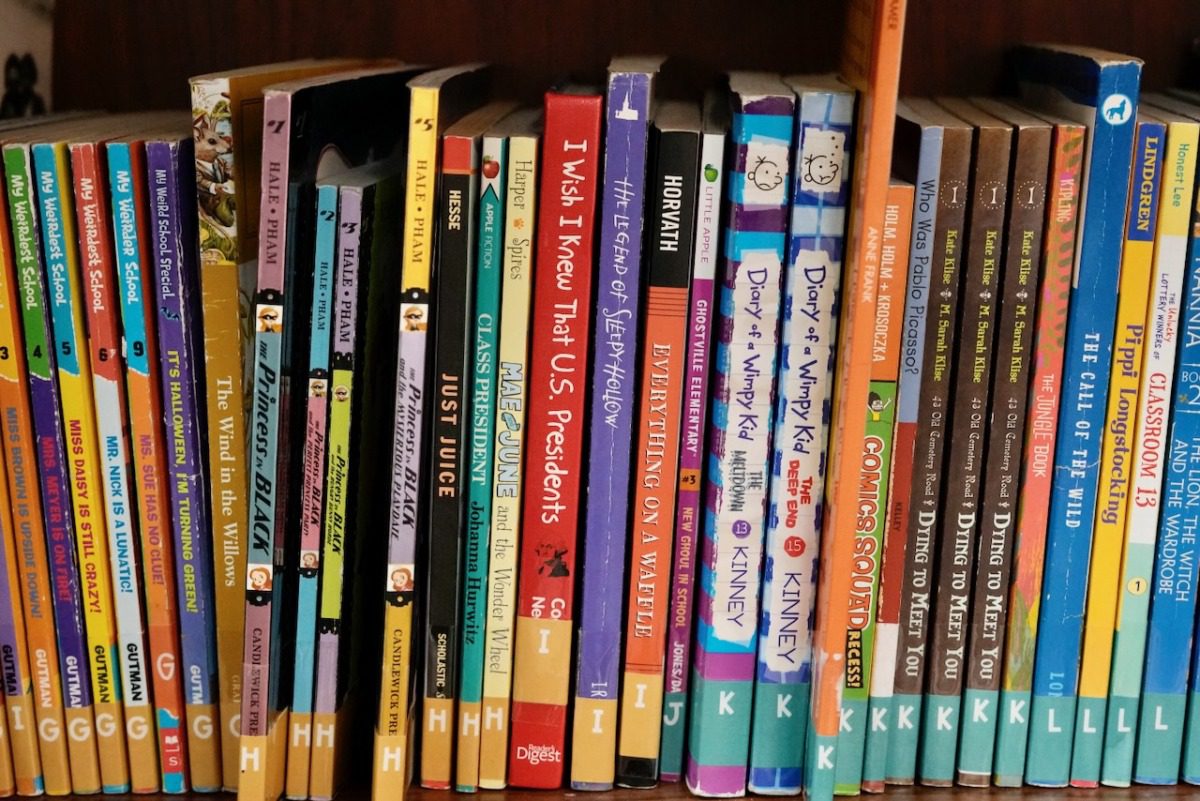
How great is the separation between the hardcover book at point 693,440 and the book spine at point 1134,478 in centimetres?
25

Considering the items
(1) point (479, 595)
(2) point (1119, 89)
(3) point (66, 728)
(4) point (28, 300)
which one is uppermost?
(2) point (1119, 89)

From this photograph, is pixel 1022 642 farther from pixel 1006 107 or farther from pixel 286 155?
pixel 286 155

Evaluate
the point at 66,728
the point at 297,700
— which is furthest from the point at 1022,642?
the point at 66,728

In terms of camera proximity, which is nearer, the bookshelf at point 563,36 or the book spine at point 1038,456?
the book spine at point 1038,456

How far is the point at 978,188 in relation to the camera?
2.44ft

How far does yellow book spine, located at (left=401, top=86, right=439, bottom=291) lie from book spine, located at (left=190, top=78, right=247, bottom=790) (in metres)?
0.11

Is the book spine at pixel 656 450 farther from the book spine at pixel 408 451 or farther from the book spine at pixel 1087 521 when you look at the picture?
the book spine at pixel 1087 521

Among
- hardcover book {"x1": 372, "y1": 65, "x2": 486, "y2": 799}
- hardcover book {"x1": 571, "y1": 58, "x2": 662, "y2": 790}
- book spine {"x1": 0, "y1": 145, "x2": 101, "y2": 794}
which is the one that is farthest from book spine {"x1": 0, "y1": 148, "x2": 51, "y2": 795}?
hardcover book {"x1": 571, "y1": 58, "x2": 662, "y2": 790}

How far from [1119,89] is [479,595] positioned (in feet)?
1.57

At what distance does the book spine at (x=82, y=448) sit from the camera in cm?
74

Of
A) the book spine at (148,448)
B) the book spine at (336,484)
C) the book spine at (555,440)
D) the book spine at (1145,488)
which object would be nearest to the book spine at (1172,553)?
the book spine at (1145,488)

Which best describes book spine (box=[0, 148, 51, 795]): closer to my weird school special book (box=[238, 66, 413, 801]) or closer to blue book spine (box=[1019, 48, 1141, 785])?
my weird school special book (box=[238, 66, 413, 801])

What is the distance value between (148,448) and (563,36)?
0.45 m

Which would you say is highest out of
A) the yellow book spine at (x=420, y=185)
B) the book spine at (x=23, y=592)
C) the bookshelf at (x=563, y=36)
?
the bookshelf at (x=563, y=36)
